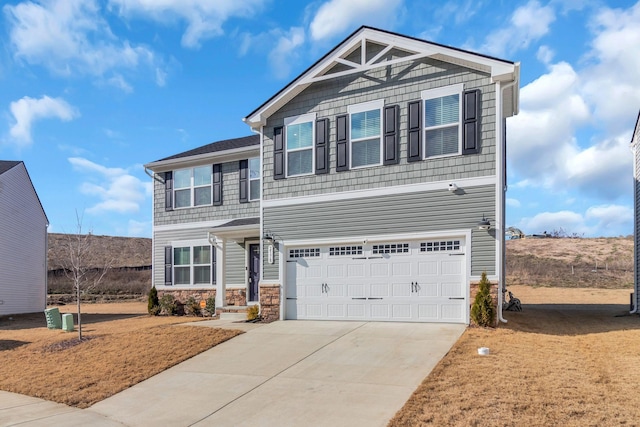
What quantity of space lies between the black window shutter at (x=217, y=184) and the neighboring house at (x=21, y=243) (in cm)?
1072

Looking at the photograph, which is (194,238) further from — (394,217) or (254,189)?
(394,217)

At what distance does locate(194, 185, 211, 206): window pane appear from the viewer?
734 inches

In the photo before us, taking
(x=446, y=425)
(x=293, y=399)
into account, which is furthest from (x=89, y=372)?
(x=446, y=425)

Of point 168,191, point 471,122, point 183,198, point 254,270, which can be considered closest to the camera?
point 471,122

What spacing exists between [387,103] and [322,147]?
2.15 metres

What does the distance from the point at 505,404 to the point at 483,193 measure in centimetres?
647

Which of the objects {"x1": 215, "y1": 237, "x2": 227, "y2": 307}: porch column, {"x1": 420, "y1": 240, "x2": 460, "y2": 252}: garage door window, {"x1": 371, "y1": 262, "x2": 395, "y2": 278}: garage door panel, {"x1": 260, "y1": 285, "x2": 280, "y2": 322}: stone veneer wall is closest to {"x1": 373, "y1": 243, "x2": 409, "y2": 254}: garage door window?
{"x1": 371, "y1": 262, "x2": 395, "y2": 278}: garage door panel

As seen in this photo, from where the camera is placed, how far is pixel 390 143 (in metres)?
12.9

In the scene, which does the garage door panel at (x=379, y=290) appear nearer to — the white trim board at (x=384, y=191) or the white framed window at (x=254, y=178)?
the white trim board at (x=384, y=191)

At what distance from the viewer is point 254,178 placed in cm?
1762

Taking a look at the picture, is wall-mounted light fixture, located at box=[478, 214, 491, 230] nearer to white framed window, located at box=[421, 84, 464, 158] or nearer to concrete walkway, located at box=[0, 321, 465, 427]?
white framed window, located at box=[421, 84, 464, 158]

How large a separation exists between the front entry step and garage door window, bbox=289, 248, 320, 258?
258 cm

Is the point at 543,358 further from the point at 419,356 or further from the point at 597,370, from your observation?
the point at 419,356

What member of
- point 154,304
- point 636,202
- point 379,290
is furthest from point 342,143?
point 636,202
